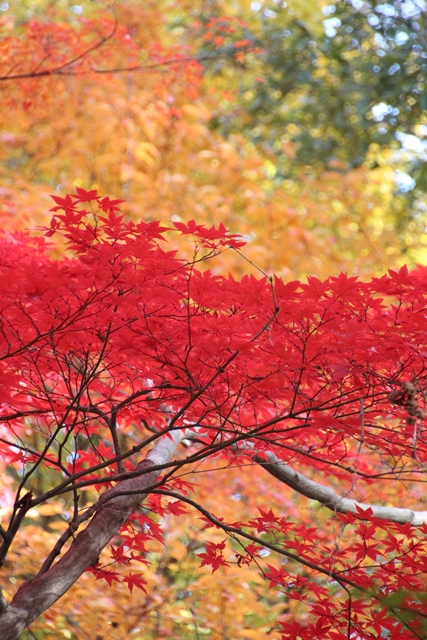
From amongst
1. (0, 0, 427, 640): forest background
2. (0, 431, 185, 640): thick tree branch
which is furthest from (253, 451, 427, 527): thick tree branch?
(0, 0, 427, 640): forest background

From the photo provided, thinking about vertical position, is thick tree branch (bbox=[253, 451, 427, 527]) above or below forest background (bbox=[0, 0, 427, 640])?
below

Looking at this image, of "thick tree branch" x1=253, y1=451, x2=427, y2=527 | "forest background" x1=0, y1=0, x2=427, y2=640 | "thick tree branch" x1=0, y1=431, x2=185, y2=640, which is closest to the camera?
"thick tree branch" x1=0, y1=431, x2=185, y2=640

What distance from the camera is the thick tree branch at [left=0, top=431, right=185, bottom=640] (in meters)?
1.92

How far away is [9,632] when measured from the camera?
1.88 meters

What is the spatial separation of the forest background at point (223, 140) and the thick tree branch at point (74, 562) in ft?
5.46

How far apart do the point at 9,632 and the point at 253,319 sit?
3.66 ft

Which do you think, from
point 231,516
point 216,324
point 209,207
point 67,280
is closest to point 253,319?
point 216,324

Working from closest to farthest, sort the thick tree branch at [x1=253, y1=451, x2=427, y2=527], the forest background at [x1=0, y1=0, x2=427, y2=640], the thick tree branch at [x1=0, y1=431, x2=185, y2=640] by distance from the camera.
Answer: the thick tree branch at [x1=0, y1=431, x2=185, y2=640]
the thick tree branch at [x1=253, y1=451, x2=427, y2=527]
the forest background at [x1=0, y1=0, x2=427, y2=640]

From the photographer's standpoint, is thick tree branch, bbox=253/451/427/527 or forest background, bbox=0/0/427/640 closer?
thick tree branch, bbox=253/451/427/527

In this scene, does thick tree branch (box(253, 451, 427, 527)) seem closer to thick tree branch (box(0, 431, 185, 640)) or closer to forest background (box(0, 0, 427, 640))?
thick tree branch (box(0, 431, 185, 640))

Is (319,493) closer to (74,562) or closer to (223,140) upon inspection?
(74,562)

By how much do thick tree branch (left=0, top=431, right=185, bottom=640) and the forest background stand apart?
5.46 ft

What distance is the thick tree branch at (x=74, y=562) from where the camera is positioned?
6.31 feet

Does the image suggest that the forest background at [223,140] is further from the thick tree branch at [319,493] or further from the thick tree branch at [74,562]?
the thick tree branch at [74,562]
